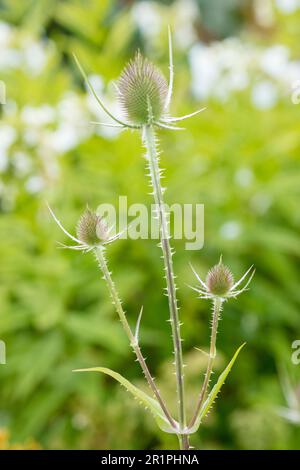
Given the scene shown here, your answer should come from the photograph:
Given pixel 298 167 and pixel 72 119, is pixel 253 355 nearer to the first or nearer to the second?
pixel 298 167

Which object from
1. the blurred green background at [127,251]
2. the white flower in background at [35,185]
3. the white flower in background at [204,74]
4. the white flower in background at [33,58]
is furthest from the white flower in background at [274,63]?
the white flower in background at [35,185]

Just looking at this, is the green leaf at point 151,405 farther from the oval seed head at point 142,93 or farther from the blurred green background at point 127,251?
the blurred green background at point 127,251

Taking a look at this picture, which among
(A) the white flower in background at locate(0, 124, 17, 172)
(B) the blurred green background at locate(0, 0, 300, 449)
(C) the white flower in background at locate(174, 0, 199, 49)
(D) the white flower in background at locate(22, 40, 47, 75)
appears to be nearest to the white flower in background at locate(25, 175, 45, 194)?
(B) the blurred green background at locate(0, 0, 300, 449)

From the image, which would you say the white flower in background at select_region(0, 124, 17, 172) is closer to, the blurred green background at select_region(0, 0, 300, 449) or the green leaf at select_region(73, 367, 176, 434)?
the blurred green background at select_region(0, 0, 300, 449)

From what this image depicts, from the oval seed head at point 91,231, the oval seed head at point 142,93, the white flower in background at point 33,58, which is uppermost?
the white flower in background at point 33,58

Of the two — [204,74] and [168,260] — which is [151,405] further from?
[204,74]

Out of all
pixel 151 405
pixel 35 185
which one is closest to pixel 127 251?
pixel 35 185
